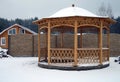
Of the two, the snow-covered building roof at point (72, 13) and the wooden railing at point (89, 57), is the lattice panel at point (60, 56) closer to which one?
the wooden railing at point (89, 57)

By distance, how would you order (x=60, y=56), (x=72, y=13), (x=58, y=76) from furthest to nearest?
1. (x=60, y=56)
2. (x=72, y=13)
3. (x=58, y=76)

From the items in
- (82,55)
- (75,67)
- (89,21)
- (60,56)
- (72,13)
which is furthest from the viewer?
(60,56)

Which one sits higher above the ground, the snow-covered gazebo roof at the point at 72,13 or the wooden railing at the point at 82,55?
the snow-covered gazebo roof at the point at 72,13

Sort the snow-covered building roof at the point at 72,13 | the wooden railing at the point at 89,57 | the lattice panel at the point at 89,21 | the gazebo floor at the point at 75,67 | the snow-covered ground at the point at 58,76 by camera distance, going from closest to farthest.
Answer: the snow-covered ground at the point at 58,76
the gazebo floor at the point at 75,67
the lattice panel at the point at 89,21
the snow-covered building roof at the point at 72,13
the wooden railing at the point at 89,57

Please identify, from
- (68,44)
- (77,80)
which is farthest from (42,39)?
(77,80)

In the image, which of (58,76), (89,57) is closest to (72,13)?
(89,57)

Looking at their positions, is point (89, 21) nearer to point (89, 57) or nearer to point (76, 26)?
point (76, 26)

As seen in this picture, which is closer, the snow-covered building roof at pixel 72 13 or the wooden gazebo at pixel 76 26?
the wooden gazebo at pixel 76 26

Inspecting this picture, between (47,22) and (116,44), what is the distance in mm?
13415

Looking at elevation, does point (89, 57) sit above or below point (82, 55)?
below

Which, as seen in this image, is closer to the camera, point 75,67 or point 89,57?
point 75,67

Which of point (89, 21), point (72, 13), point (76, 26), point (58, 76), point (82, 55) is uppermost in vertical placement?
point (72, 13)

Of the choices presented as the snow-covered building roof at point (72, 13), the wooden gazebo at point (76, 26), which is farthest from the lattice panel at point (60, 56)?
the snow-covered building roof at point (72, 13)

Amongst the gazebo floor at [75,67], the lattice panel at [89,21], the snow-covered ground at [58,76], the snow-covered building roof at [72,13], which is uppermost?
the snow-covered building roof at [72,13]
